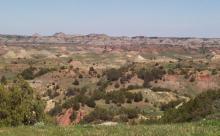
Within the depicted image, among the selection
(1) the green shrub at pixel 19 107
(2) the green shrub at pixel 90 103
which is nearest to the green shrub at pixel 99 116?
(2) the green shrub at pixel 90 103

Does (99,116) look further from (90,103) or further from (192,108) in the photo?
(192,108)

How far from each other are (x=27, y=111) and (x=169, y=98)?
119ft

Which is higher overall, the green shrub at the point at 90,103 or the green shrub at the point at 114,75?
the green shrub at the point at 90,103

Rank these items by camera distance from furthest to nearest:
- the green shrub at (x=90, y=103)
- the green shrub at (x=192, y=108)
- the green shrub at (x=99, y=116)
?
1. the green shrub at (x=90, y=103)
2. the green shrub at (x=99, y=116)
3. the green shrub at (x=192, y=108)

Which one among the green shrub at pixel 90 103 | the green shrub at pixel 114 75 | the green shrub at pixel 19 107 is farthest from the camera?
the green shrub at pixel 114 75

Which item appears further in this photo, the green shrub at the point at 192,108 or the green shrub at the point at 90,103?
the green shrub at the point at 90,103

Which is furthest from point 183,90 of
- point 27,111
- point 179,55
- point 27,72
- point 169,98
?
point 179,55

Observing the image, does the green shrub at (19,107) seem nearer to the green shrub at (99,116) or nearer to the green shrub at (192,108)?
the green shrub at (192,108)

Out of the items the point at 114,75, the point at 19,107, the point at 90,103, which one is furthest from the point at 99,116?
the point at 114,75

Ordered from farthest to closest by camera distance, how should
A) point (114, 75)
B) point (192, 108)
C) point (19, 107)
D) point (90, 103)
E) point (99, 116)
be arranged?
point (114, 75) < point (90, 103) < point (99, 116) < point (192, 108) < point (19, 107)

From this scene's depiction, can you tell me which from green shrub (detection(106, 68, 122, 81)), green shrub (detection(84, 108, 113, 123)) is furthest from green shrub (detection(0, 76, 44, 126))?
green shrub (detection(106, 68, 122, 81))

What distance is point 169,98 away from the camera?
66188mm

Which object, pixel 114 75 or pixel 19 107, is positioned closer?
pixel 19 107

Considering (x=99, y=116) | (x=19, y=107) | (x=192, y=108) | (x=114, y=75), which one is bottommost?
(x=114, y=75)
